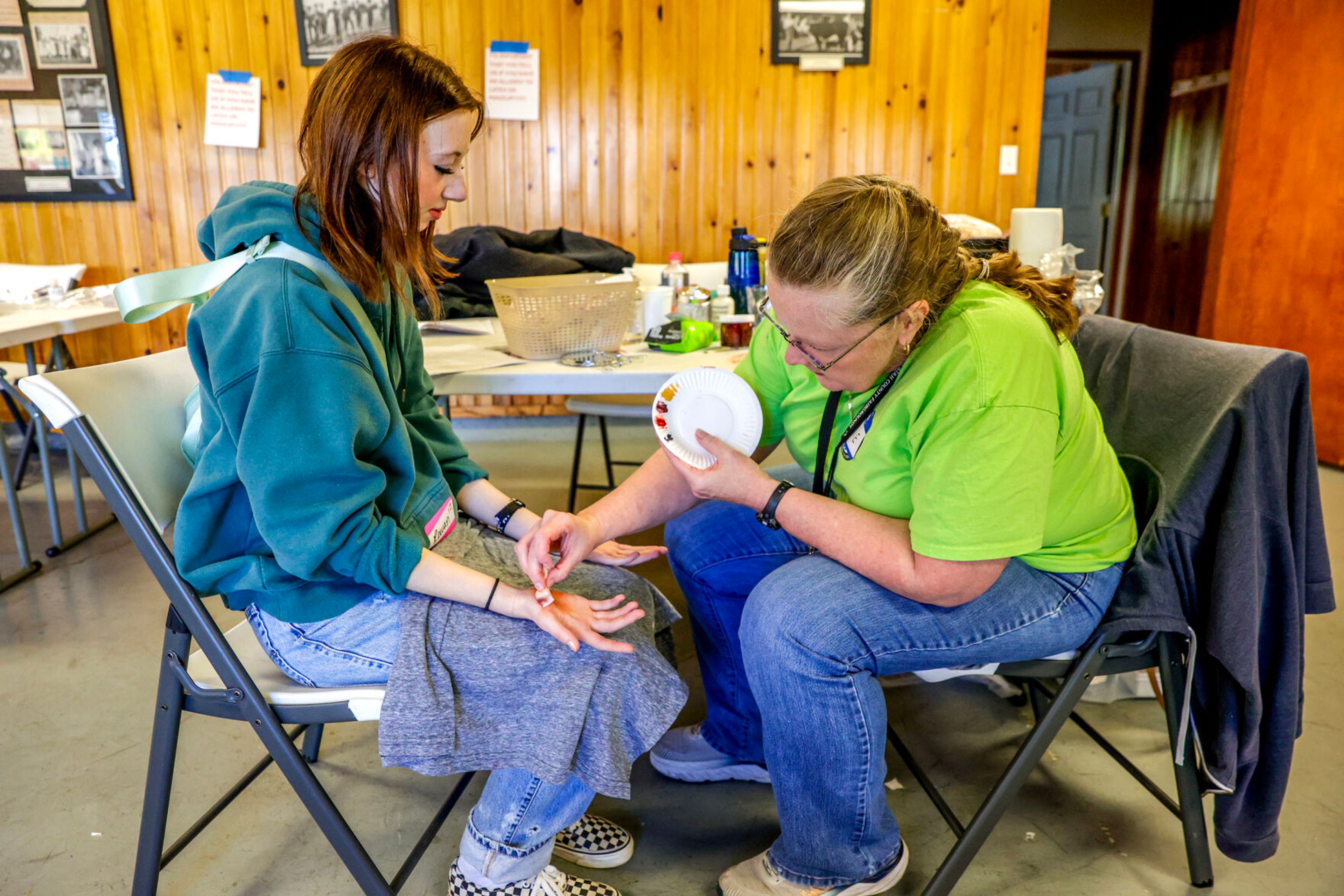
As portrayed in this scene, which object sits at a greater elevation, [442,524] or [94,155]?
[94,155]

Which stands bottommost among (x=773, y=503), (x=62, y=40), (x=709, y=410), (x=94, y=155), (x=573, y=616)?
(x=573, y=616)

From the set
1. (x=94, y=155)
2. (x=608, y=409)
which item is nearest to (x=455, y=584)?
(x=608, y=409)

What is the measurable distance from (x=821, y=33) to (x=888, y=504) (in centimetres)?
358

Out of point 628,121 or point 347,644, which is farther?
point 628,121

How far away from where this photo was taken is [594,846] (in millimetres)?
1476

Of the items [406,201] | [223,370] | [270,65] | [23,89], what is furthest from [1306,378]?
[23,89]

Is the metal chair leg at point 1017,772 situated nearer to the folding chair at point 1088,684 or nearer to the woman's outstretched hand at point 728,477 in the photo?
the folding chair at point 1088,684

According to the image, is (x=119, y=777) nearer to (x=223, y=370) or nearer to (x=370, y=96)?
(x=223, y=370)

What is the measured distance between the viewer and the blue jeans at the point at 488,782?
115 cm

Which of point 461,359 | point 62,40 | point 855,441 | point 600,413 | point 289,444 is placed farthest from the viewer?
point 62,40

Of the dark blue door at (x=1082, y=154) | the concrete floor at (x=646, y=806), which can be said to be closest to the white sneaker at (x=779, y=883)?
the concrete floor at (x=646, y=806)

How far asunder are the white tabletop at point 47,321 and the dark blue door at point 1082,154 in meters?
5.23

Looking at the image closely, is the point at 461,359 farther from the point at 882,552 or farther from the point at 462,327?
the point at 882,552

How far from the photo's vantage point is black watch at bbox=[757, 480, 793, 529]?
1217 mm
